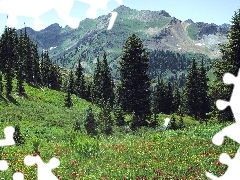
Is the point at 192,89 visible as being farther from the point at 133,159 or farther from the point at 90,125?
the point at 133,159

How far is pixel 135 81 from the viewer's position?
46094 mm

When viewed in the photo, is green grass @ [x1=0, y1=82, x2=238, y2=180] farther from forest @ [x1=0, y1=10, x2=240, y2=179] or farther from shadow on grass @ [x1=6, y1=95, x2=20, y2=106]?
shadow on grass @ [x1=6, y1=95, x2=20, y2=106]

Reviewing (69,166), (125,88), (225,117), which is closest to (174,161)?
(69,166)

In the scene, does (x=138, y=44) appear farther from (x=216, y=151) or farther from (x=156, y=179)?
(x=156, y=179)

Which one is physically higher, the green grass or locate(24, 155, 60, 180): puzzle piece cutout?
locate(24, 155, 60, 180): puzzle piece cutout

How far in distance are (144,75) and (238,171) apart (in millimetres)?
39966

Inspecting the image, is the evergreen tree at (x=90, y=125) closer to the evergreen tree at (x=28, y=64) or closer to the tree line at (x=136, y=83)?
the tree line at (x=136, y=83)

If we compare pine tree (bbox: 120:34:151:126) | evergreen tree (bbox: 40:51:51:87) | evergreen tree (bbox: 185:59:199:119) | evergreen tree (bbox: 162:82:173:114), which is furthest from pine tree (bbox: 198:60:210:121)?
evergreen tree (bbox: 40:51:51:87)

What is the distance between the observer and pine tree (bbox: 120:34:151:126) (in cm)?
4600

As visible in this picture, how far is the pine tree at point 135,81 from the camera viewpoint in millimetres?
46000

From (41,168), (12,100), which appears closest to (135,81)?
(12,100)

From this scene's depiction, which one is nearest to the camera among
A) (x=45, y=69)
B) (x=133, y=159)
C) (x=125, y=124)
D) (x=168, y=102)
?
(x=133, y=159)

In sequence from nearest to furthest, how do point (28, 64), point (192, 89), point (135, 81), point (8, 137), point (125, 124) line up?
point (8, 137) < point (125, 124) < point (135, 81) < point (192, 89) < point (28, 64)

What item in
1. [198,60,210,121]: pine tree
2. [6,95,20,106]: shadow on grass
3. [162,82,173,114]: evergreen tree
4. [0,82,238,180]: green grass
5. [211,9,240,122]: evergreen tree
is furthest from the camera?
[162,82,173,114]: evergreen tree
